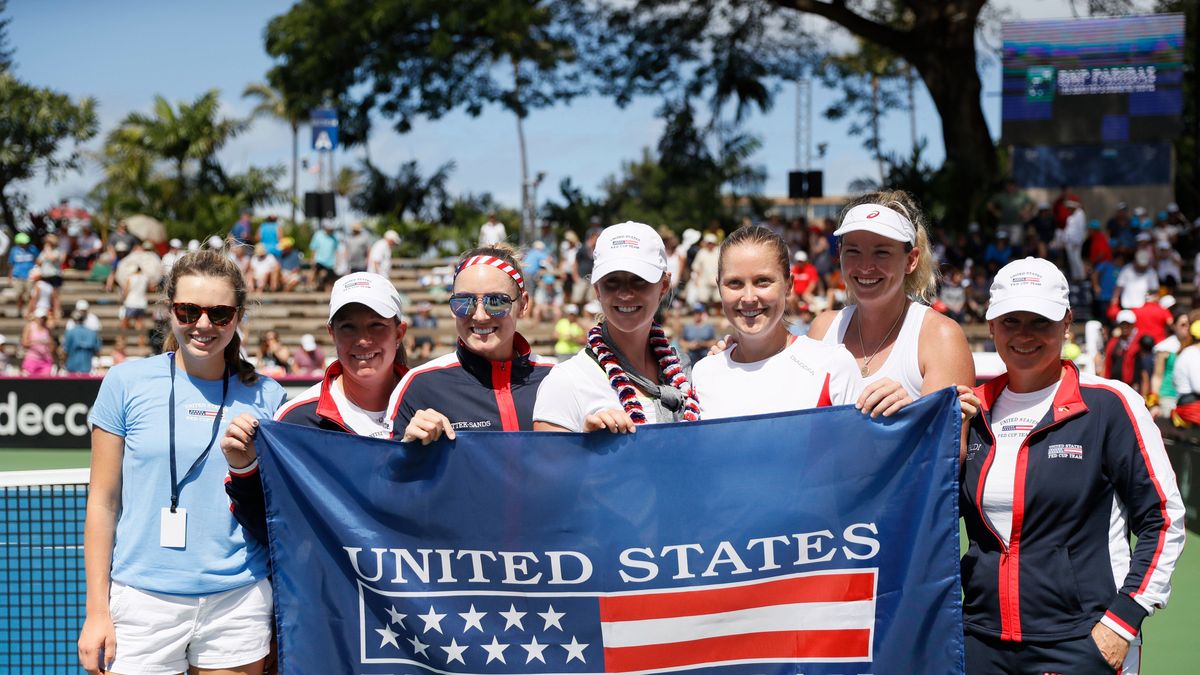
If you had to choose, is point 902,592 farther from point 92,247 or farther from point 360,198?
point 360,198

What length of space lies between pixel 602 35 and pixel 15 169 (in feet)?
93.0

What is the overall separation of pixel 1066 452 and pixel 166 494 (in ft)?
9.41

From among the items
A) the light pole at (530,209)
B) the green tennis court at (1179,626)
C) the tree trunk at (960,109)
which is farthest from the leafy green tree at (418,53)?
the green tennis court at (1179,626)

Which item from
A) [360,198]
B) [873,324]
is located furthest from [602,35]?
[873,324]

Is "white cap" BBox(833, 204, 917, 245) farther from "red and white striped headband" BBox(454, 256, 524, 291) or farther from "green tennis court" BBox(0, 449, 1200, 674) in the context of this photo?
"green tennis court" BBox(0, 449, 1200, 674)

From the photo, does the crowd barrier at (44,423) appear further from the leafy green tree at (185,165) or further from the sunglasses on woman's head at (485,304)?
the leafy green tree at (185,165)

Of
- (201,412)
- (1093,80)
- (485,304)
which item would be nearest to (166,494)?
(201,412)

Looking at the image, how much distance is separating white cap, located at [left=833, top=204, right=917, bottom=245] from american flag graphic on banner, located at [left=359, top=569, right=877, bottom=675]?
1.12m

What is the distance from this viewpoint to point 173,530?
3.83m

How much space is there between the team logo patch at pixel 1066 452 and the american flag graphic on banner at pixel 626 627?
0.67 metres

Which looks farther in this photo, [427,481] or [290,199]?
[290,199]

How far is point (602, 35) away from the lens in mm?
28828

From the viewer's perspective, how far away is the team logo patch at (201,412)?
3.93 metres

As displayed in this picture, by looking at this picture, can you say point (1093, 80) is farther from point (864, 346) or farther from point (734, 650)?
point (734, 650)
